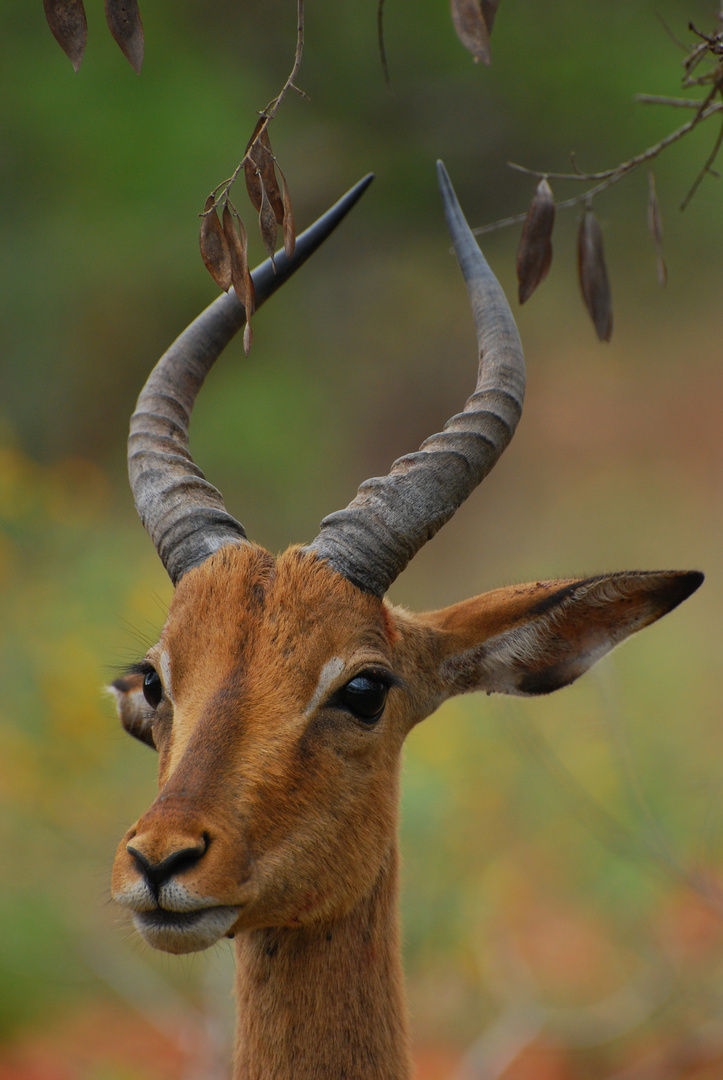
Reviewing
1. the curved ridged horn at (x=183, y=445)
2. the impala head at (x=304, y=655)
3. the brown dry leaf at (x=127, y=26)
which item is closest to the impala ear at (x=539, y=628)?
the impala head at (x=304, y=655)

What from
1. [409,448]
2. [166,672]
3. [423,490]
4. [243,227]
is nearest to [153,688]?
[166,672]

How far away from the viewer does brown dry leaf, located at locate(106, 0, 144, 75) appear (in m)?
2.88

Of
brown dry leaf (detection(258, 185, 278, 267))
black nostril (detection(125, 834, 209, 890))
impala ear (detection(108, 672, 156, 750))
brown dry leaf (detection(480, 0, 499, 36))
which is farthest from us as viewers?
impala ear (detection(108, 672, 156, 750))

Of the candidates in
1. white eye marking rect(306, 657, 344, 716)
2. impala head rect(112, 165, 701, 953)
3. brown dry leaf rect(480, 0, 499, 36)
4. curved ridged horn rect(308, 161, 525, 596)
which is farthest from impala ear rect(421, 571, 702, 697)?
brown dry leaf rect(480, 0, 499, 36)

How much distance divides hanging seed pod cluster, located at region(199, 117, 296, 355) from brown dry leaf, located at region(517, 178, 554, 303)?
130 cm

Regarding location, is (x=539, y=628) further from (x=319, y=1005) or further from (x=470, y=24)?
(x=470, y=24)

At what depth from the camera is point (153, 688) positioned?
12.3 ft

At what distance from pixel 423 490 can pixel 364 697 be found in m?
0.73

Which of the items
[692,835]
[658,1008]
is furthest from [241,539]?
[692,835]

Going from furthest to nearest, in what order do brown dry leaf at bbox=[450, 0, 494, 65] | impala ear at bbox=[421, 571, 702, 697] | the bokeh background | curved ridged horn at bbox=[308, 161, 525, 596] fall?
the bokeh background, impala ear at bbox=[421, 571, 702, 697], curved ridged horn at bbox=[308, 161, 525, 596], brown dry leaf at bbox=[450, 0, 494, 65]

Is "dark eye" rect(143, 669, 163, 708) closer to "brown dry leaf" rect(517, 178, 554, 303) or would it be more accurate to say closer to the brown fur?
the brown fur

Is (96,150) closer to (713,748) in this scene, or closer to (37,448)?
(37,448)

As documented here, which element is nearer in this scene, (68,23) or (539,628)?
(68,23)

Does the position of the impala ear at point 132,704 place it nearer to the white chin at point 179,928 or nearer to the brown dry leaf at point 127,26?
the white chin at point 179,928
